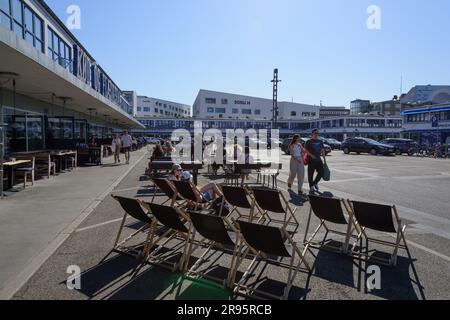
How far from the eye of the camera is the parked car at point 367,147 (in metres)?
32.5

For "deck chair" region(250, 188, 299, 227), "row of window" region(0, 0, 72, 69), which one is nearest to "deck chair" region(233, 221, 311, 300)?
"deck chair" region(250, 188, 299, 227)

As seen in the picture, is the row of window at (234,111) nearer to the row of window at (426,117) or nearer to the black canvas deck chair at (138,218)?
the row of window at (426,117)

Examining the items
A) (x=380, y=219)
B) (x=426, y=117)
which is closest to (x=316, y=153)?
(x=380, y=219)

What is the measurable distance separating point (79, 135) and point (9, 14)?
1322cm

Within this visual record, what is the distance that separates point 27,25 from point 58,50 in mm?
4759

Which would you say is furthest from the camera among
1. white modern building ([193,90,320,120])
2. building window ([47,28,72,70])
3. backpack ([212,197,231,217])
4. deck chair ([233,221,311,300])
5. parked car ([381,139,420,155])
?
white modern building ([193,90,320,120])

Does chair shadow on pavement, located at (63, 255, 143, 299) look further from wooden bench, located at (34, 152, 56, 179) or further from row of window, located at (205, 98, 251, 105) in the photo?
row of window, located at (205, 98, 251, 105)

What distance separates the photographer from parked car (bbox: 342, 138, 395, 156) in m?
32.5

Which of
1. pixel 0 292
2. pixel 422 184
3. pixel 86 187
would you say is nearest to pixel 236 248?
pixel 0 292

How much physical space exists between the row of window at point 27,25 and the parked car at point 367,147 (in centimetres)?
2644

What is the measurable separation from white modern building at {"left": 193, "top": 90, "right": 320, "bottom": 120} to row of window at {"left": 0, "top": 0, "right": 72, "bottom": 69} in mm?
83615

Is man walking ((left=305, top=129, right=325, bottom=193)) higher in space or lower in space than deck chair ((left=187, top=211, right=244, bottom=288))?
higher

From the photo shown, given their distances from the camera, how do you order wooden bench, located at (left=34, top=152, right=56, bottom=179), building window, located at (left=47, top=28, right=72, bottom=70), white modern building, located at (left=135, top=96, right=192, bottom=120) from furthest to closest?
white modern building, located at (left=135, top=96, right=192, bottom=120)
building window, located at (left=47, top=28, right=72, bottom=70)
wooden bench, located at (left=34, top=152, right=56, bottom=179)

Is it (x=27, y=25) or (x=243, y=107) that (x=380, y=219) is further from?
(x=243, y=107)
